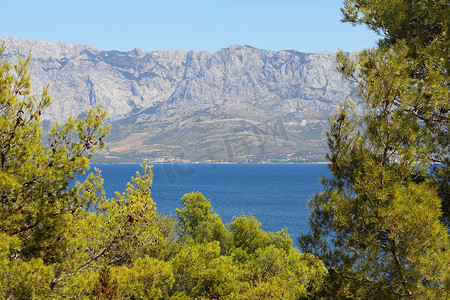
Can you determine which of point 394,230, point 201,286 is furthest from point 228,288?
point 394,230

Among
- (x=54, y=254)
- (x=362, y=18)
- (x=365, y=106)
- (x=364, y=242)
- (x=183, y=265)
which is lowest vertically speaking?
(x=183, y=265)

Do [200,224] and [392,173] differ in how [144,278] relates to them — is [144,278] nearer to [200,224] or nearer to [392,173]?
[392,173]

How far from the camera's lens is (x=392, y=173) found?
947 cm

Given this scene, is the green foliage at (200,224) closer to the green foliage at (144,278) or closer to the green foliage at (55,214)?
the green foliage at (144,278)

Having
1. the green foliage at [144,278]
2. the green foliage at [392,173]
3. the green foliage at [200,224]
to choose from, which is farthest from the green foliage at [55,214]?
the green foliage at [200,224]

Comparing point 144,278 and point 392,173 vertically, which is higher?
point 392,173

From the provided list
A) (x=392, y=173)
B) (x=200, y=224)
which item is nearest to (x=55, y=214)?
(x=392, y=173)

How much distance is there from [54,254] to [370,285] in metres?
8.31

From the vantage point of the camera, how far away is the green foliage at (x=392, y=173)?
8703 millimetres

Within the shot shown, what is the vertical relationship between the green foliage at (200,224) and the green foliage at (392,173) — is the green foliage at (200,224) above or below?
below

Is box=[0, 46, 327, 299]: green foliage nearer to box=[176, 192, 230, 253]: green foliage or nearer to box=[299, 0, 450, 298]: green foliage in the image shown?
box=[299, 0, 450, 298]: green foliage

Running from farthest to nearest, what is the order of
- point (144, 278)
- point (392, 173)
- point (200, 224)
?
point (200, 224) → point (144, 278) → point (392, 173)

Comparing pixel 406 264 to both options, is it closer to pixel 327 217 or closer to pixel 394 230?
pixel 394 230

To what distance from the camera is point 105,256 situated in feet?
38.9
